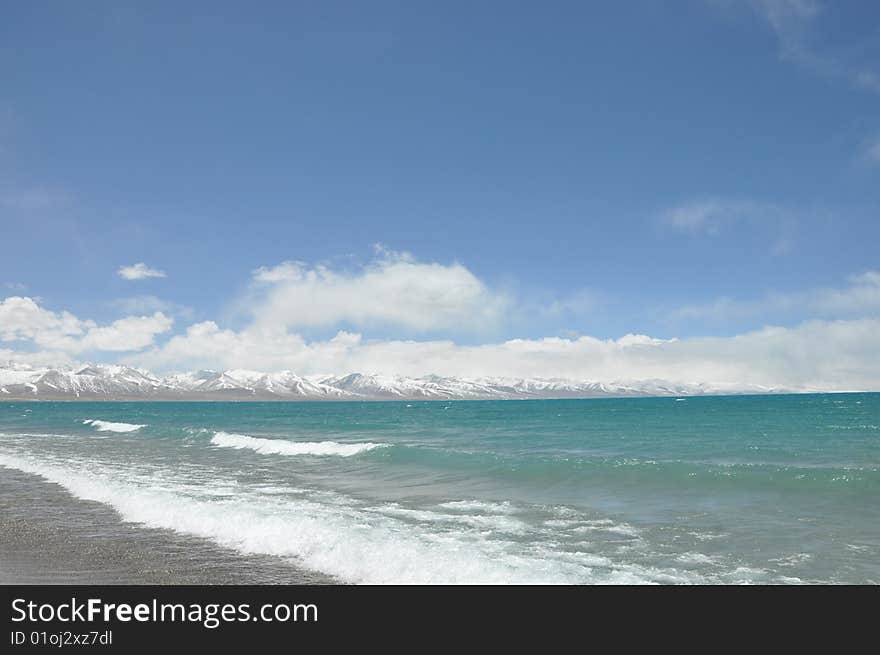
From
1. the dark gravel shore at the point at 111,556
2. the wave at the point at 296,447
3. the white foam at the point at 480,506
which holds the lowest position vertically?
the wave at the point at 296,447

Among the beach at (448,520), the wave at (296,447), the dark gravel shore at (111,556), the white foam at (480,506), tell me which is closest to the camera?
the dark gravel shore at (111,556)

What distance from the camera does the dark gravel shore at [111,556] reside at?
35.2 ft

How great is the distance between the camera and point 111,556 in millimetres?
12352

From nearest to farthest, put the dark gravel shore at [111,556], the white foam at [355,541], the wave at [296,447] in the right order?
the dark gravel shore at [111,556]
the white foam at [355,541]
the wave at [296,447]

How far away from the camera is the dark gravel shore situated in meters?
10.7

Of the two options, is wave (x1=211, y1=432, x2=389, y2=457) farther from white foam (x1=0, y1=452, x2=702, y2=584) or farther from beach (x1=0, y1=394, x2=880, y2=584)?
white foam (x1=0, y1=452, x2=702, y2=584)

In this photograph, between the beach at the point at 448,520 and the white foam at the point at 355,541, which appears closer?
the white foam at the point at 355,541

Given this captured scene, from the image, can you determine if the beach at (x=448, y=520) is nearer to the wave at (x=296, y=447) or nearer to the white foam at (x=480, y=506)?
the white foam at (x=480, y=506)

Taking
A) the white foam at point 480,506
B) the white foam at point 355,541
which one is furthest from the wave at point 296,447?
the white foam at point 480,506

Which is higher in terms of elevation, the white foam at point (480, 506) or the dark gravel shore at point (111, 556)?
the dark gravel shore at point (111, 556)

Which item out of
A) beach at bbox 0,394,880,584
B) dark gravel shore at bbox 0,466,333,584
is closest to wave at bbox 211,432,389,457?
beach at bbox 0,394,880,584
